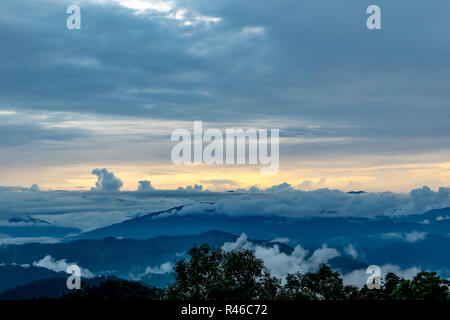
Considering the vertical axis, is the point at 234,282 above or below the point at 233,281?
below

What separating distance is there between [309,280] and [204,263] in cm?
2667

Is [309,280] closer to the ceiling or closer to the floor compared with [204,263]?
closer to the floor

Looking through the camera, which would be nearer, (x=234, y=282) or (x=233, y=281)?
(x=233, y=281)

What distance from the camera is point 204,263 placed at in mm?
54156
